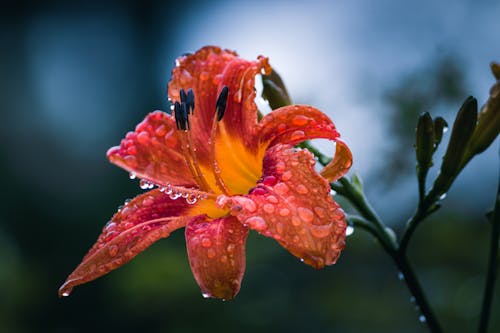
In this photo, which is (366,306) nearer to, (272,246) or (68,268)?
(272,246)

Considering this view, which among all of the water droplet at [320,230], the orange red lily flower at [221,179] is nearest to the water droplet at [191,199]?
the orange red lily flower at [221,179]

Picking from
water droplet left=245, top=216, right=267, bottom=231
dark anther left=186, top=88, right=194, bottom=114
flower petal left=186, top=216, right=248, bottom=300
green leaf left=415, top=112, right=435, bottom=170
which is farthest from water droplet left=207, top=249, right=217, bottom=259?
green leaf left=415, top=112, right=435, bottom=170

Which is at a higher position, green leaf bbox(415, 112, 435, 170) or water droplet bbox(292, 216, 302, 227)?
green leaf bbox(415, 112, 435, 170)

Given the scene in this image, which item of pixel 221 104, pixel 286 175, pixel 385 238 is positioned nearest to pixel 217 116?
pixel 221 104

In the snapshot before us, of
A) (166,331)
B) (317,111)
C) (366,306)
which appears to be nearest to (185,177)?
(317,111)

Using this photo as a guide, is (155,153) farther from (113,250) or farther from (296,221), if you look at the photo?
(296,221)

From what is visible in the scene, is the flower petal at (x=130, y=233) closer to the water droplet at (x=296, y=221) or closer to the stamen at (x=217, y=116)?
the stamen at (x=217, y=116)

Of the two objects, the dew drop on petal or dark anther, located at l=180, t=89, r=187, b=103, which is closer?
the dew drop on petal

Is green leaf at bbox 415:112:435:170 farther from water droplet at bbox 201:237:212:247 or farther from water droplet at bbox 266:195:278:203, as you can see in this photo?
water droplet at bbox 201:237:212:247
